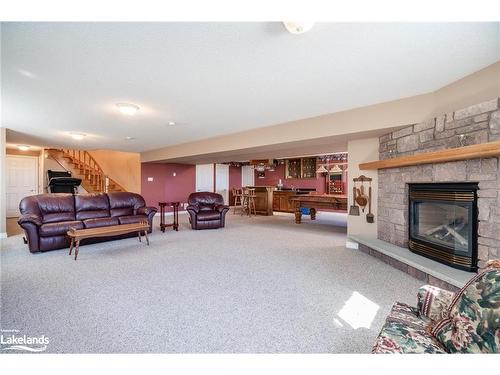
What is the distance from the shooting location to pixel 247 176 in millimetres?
12062

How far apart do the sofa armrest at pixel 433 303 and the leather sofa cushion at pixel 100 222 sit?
197 inches

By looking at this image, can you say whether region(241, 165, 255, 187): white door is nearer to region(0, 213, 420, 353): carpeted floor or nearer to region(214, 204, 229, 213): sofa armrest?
region(214, 204, 229, 213): sofa armrest

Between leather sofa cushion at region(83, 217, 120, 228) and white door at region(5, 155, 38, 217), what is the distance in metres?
5.52

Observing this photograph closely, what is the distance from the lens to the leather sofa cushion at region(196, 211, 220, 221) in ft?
19.6

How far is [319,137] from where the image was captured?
403 cm

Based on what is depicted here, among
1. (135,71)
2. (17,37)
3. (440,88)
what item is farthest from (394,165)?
(17,37)

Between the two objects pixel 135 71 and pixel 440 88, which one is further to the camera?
pixel 440 88

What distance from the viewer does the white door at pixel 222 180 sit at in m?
11.1

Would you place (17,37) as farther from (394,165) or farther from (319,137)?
(394,165)

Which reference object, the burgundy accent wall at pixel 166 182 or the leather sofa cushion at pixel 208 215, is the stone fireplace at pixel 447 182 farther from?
the burgundy accent wall at pixel 166 182

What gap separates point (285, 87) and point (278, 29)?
3.59 feet

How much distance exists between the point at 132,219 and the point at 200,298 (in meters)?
3.39
